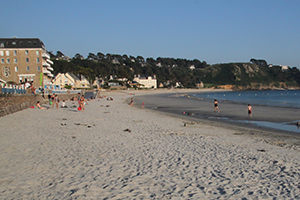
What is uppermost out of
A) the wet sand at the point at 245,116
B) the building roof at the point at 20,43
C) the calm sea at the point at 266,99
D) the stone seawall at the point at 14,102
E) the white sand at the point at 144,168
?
the building roof at the point at 20,43

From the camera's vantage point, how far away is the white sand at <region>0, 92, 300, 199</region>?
5.44 metres

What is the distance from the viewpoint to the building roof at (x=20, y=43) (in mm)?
51156

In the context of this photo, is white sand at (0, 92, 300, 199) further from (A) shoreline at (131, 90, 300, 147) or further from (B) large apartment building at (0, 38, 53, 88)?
(B) large apartment building at (0, 38, 53, 88)

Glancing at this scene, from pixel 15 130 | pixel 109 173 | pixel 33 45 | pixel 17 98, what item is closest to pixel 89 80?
pixel 33 45

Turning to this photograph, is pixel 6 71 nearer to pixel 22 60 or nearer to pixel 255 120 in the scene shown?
pixel 22 60

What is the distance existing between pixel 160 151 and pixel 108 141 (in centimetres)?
272

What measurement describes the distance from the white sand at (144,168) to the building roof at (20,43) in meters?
47.0

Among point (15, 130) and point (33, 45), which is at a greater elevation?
point (33, 45)

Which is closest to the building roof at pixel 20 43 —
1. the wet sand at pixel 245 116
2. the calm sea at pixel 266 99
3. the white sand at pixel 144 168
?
the wet sand at pixel 245 116

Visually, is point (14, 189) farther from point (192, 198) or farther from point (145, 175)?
point (192, 198)

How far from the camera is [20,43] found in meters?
51.5

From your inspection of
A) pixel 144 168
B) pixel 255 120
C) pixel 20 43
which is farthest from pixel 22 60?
pixel 144 168

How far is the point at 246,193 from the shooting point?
5.42 m

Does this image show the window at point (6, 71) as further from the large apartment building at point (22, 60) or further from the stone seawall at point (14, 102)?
the stone seawall at point (14, 102)
